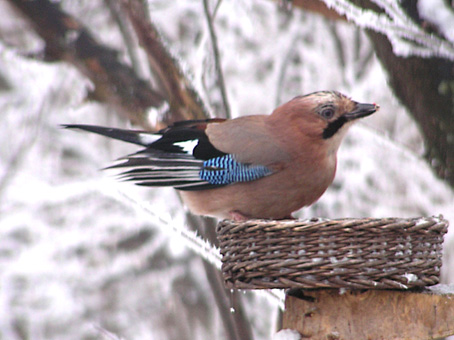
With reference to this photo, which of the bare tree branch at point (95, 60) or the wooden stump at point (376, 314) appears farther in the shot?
the bare tree branch at point (95, 60)

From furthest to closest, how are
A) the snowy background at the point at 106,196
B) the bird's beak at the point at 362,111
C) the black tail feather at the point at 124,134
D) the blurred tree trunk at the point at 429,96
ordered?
1. the snowy background at the point at 106,196
2. the blurred tree trunk at the point at 429,96
3. the black tail feather at the point at 124,134
4. the bird's beak at the point at 362,111

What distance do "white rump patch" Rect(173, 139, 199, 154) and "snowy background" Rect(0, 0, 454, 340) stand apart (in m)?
2.16

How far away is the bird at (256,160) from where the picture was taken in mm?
2127

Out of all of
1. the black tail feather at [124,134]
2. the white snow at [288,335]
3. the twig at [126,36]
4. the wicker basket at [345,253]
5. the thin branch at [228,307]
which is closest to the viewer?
the wicker basket at [345,253]

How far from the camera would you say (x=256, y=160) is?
2.14 metres

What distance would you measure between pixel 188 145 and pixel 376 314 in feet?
→ 2.93

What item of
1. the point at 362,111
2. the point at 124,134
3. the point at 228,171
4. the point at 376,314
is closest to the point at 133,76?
the point at 124,134

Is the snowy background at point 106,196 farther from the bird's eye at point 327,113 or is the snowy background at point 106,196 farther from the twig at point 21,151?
the bird's eye at point 327,113

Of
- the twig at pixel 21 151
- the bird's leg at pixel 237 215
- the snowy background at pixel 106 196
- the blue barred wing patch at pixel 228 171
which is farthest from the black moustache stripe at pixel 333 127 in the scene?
the twig at pixel 21 151

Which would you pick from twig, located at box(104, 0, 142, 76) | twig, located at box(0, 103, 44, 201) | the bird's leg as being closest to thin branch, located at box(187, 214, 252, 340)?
the bird's leg

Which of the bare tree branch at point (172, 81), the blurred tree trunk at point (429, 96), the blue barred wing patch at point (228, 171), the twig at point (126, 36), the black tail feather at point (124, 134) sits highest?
the twig at point (126, 36)

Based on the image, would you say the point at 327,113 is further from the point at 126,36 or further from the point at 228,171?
the point at 126,36

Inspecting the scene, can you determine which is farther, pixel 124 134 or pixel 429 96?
pixel 429 96

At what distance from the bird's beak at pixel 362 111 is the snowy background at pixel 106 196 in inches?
85.0
